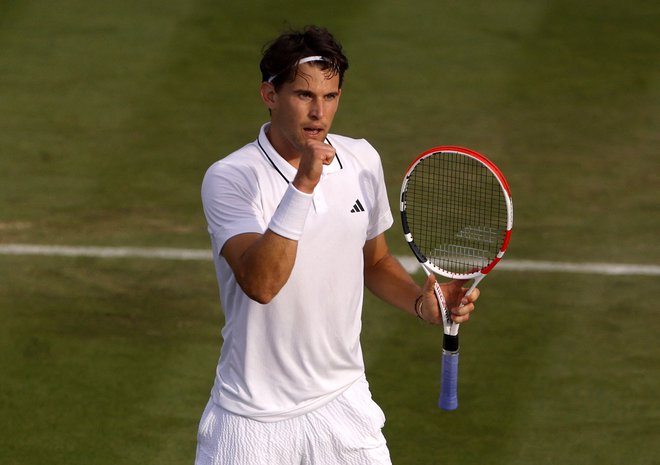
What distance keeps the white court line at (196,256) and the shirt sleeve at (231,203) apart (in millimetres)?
4892

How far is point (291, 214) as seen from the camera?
18.1 ft

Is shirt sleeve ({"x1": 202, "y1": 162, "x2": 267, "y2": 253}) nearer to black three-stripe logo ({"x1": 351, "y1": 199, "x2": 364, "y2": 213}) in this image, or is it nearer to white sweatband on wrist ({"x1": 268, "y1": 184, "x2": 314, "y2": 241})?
white sweatband on wrist ({"x1": 268, "y1": 184, "x2": 314, "y2": 241})

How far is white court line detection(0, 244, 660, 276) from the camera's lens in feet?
35.2

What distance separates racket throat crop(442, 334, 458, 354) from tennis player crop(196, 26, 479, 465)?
0.59ft

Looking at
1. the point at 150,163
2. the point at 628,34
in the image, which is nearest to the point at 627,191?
the point at 628,34

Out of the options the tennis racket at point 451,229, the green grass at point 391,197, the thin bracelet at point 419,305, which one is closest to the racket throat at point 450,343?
the tennis racket at point 451,229

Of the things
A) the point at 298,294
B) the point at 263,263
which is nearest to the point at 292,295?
the point at 298,294

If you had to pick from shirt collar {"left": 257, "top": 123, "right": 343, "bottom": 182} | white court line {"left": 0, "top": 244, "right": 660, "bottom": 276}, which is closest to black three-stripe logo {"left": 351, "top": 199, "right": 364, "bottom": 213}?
shirt collar {"left": 257, "top": 123, "right": 343, "bottom": 182}

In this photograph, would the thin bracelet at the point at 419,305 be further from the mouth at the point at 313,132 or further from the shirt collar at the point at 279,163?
the mouth at the point at 313,132

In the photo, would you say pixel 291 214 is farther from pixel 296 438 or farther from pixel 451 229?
pixel 451 229

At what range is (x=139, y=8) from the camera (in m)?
→ 14.9

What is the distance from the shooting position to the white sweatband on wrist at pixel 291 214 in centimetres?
550

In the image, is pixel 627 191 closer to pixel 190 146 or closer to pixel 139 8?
pixel 190 146

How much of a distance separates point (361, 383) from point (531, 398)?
116 inches
